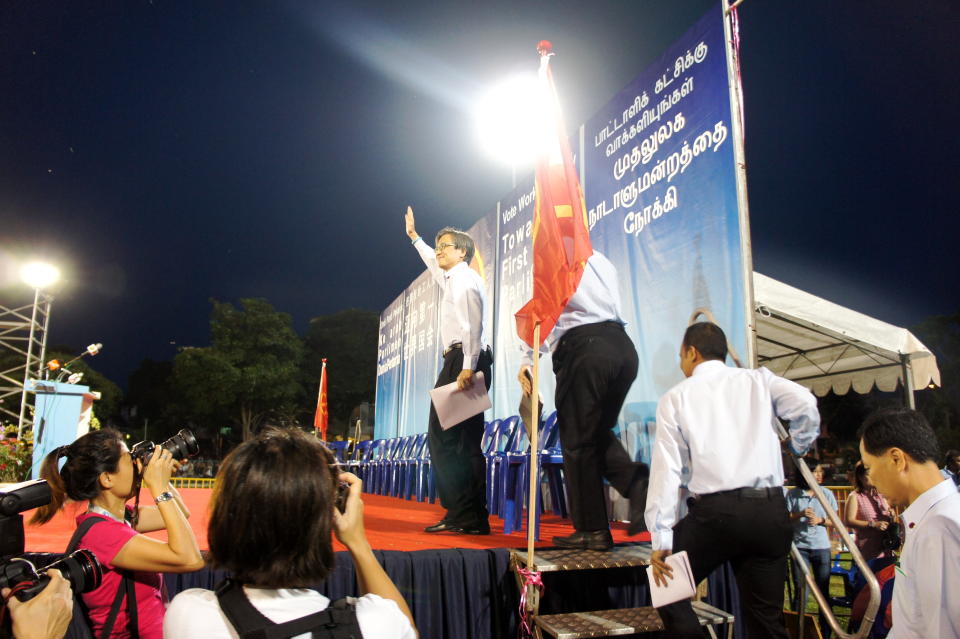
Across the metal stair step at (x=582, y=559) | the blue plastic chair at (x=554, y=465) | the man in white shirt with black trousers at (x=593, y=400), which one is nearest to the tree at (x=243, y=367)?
the blue plastic chair at (x=554, y=465)

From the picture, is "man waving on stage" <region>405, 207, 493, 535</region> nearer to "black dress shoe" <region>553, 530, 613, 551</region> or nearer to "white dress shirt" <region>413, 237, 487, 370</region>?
"white dress shirt" <region>413, 237, 487, 370</region>

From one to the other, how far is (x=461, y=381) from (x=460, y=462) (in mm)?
543

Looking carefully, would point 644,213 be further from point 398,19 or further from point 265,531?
point 398,19

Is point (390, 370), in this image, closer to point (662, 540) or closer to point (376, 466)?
point (376, 466)

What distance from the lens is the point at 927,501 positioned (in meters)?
1.30

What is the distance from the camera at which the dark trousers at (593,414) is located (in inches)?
95.4

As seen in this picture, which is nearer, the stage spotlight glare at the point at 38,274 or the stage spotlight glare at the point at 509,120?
the stage spotlight glare at the point at 509,120

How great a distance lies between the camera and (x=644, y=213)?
4.03m

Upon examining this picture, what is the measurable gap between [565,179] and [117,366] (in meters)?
49.7

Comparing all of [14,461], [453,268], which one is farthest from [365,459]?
[453,268]

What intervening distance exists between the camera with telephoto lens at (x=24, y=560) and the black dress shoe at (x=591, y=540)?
1.78 meters

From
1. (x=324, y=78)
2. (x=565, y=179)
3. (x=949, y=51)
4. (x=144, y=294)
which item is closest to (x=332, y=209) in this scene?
(x=324, y=78)

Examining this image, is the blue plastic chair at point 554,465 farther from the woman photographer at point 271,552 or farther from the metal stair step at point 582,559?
the woman photographer at point 271,552

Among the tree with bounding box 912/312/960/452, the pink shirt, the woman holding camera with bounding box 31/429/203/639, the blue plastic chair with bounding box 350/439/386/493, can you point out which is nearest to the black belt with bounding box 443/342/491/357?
the woman holding camera with bounding box 31/429/203/639
